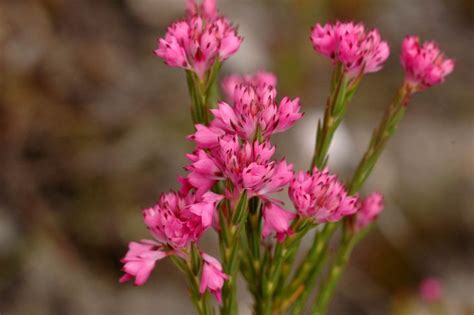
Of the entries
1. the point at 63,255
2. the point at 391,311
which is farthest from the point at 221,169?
the point at 391,311

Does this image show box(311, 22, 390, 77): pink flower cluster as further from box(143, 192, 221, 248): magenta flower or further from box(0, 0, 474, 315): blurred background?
box(0, 0, 474, 315): blurred background

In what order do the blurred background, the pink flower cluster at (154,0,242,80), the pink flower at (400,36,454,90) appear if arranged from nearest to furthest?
the pink flower cluster at (154,0,242,80) → the pink flower at (400,36,454,90) → the blurred background

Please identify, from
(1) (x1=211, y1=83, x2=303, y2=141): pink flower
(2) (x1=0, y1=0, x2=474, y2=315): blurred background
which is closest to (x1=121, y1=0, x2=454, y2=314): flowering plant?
(1) (x1=211, y1=83, x2=303, y2=141): pink flower

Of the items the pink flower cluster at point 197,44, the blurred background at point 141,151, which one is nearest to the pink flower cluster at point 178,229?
the pink flower cluster at point 197,44

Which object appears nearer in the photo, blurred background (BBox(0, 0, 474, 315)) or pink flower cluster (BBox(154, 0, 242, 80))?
pink flower cluster (BBox(154, 0, 242, 80))

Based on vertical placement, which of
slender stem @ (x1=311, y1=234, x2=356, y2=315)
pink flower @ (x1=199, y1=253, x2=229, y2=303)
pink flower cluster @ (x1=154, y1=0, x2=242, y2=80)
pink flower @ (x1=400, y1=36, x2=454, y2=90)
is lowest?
slender stem @ (x1=311, y1=234, x2=356, y2=315)

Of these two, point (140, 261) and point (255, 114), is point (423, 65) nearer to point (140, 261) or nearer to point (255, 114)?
point (255, 114)

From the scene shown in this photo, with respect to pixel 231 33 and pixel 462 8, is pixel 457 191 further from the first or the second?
pixel 231 33
